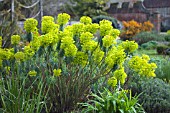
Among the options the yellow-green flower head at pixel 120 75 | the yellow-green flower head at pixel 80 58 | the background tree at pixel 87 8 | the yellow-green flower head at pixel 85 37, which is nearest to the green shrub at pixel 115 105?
the yellow-green flower head at pixel 120 75

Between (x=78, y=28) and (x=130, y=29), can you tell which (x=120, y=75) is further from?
(x=130, y=29)

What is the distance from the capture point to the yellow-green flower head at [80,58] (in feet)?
12.9

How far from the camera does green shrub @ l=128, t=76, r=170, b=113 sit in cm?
470

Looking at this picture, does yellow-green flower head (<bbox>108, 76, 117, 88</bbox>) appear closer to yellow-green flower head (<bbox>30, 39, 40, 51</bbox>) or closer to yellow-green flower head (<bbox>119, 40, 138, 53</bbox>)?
yellow-green flower head (<bbox>119, 40, 138, 53</bbox>)

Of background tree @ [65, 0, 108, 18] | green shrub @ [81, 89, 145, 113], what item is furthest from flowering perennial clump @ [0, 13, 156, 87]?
background tree @ [65, 0, 108, 18]

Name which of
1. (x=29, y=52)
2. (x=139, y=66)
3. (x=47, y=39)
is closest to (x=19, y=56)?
(x=29, y=52)

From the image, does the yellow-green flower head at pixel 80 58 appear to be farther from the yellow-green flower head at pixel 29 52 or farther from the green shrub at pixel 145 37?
the green shrub at pixel 145 37

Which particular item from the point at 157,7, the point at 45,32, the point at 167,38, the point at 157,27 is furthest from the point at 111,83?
the point at 157,7

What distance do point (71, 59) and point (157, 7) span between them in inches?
751

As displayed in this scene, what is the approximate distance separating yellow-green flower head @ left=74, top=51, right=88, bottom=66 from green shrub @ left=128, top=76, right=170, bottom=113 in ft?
3.55

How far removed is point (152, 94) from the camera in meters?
4.84

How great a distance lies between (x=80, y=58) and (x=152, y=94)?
1.43m

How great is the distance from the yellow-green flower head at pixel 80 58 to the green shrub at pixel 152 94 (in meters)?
1.08

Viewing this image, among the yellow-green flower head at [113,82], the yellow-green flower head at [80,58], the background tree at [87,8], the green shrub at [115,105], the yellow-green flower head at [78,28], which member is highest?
the background tree at [87,8]
